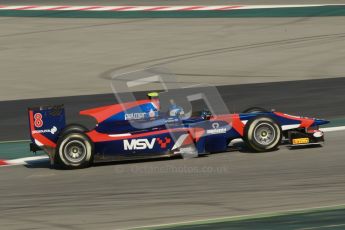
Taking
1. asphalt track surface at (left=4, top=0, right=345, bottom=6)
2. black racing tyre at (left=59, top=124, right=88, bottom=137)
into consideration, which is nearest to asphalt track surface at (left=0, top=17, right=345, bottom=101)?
asphalt track surface at (left=4, top=0, right=345, bottom=6)

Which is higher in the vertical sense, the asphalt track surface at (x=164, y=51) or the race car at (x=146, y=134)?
the asphalt track surface at (x=164, y=51)

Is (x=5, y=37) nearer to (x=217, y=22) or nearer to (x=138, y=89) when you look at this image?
(x=217, y=22)

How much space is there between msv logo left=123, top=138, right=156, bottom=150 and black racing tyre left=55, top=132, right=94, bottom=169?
55 centimetres

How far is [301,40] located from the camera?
27.5m

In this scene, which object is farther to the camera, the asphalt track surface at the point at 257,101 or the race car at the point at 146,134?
the asphalt track surface at the point at 257,101

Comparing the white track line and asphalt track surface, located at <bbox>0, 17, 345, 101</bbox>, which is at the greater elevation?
asphalt track surface, located at <bbox>0, 17, 345, 101</bbox>

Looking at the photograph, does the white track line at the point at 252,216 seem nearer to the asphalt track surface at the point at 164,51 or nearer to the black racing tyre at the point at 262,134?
the black racing tyre at the point at 262,134

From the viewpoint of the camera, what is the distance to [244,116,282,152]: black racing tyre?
13945 mm

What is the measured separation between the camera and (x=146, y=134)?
1390cm

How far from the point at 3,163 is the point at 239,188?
188 inches

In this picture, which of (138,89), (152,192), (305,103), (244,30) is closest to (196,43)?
(244,30)

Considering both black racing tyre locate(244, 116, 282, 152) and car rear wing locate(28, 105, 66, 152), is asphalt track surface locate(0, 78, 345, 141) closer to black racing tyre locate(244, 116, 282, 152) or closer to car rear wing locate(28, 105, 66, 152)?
car rear wing locate(28, 105, 66, 152)

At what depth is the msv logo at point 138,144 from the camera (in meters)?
13.9

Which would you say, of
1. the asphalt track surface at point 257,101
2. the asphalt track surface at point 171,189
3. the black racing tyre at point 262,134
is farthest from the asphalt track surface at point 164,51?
the asphalt track surface at point 171,189
